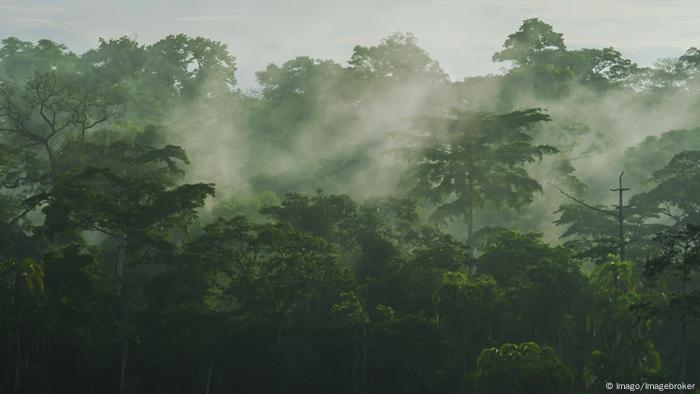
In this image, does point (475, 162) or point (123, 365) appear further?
point (475, 162)

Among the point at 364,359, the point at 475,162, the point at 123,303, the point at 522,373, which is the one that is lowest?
the point at 522,373

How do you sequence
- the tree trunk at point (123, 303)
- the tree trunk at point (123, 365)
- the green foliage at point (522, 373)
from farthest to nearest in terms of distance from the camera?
the tree trunk at point (123, 303)
the tree trunk at point (123, 365)
the green foliage at point (522, 373)

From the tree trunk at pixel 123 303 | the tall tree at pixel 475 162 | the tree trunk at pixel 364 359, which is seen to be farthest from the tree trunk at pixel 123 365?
the tall tree at pixel 475 162

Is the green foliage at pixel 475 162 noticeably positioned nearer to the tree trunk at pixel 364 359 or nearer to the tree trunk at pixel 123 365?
the tree trunk at pixel 364 359

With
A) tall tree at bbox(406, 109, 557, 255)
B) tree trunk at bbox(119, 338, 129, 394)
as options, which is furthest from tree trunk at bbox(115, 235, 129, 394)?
tall tree at bbox(406, 109, 557, 255)

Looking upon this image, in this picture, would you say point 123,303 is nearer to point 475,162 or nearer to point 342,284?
point 342,284

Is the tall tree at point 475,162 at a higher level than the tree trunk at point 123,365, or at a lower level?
higher

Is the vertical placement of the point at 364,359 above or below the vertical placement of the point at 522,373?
above

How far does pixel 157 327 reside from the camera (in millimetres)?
41469

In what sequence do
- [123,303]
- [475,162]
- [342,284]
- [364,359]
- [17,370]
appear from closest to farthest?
[17,370] → [364,359] → [123,303] → [342,284] → [475,162]

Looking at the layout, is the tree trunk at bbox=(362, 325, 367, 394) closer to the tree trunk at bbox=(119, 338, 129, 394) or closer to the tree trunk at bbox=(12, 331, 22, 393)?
the tree trunk at bbox=(119, 338, 129, 394)

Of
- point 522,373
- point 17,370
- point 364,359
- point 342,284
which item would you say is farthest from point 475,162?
point 17,370

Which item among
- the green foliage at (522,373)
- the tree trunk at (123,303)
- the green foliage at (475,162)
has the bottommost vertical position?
the green foliage at (522,373)

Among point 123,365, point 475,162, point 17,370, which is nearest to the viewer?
point 17,370
